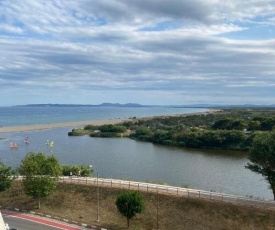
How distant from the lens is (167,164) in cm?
5922

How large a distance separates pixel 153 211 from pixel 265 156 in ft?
36.8

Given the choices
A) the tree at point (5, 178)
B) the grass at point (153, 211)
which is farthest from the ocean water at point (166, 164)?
the tree at point (5, 178)

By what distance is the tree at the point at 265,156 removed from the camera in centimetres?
3272

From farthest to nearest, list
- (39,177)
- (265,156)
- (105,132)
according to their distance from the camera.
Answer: (105,132) < (39,177) < (265,156)

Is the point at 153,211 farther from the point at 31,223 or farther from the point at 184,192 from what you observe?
the point at 31,223

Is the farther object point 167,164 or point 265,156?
point 167,164

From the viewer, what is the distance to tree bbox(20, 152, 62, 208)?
112ft

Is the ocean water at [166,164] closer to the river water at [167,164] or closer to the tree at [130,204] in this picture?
the river water at [167,164]

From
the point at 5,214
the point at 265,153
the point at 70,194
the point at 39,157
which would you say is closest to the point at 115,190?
the point at 70,194

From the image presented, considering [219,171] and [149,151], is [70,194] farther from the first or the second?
[149,151]

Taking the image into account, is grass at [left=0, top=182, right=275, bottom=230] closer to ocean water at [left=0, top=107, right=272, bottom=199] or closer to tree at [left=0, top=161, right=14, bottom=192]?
tree at [left=0, top=161, right=14, bottom=192]

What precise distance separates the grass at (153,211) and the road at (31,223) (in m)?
1.42

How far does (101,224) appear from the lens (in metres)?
30.6

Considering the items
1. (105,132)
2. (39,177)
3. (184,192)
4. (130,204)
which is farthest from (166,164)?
(105,132)
